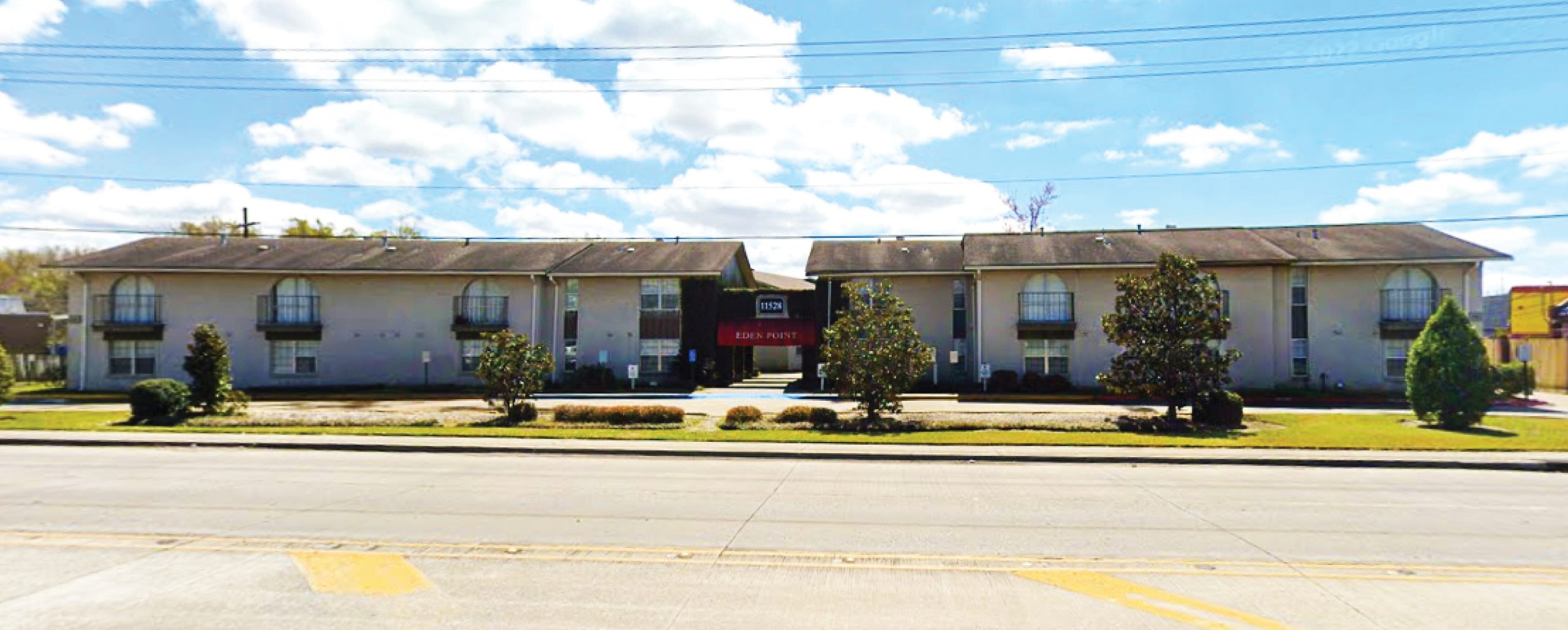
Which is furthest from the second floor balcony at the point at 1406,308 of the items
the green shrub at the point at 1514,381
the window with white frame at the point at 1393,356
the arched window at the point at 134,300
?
the arched window at the point at 134,300

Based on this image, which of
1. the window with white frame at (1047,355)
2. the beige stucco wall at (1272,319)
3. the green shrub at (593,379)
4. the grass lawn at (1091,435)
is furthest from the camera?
the green shrub at (593,379)

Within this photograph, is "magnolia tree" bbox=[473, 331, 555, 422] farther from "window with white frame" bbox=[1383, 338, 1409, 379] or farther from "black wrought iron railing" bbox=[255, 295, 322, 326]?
"window with white frame" bbox=[1383, 338, 1409, 379]

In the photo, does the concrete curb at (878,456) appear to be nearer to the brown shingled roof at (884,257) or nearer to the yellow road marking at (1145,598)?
the yellow road marking at (1145,598)

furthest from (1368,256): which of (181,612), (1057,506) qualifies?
(181,612)

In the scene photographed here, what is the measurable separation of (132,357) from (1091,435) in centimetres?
4142

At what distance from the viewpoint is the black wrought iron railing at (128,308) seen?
38906 mm

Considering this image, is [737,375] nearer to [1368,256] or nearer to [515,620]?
[1368,256]

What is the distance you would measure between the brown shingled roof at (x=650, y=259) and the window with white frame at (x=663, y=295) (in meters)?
0.65

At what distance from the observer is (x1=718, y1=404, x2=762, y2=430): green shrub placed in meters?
22.4

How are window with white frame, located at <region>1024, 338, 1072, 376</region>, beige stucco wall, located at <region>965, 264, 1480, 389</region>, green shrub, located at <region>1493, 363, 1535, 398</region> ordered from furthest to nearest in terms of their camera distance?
window with white frame, located at <region>1024, 338, 1072, 376</region>, beige stucco wall, located at <region>965, 264, 1480, 389</region>, green shrub, located at <region>1493, 363, 1535, 398</region>

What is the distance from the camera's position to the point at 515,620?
5855 mm

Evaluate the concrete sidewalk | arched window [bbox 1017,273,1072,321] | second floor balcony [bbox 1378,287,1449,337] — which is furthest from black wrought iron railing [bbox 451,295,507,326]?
second floor balcony [bbox 1378,287,1449,337]

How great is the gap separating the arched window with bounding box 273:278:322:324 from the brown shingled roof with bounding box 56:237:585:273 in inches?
39.5

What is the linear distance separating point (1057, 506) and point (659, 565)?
5.57 meters
